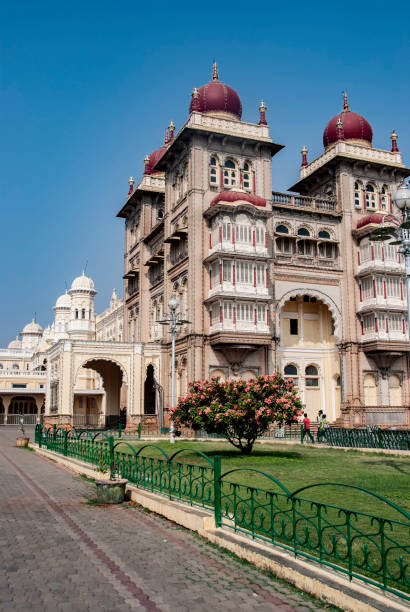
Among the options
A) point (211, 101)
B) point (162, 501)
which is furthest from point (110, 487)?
point (211, 101)

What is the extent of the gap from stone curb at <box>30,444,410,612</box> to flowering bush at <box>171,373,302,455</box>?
22.6 ft

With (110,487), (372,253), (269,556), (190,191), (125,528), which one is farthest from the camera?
(372,253)

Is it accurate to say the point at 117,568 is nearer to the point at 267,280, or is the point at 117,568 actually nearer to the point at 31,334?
the point at 267,280

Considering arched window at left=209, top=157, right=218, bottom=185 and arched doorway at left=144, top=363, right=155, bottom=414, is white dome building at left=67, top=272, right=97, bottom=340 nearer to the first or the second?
arched doorway at left=144, top=363, right=155, bottom=414

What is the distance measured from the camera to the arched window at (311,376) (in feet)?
121

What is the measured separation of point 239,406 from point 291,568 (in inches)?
422

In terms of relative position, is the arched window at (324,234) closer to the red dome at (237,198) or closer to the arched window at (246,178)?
the arched window at (246,178)

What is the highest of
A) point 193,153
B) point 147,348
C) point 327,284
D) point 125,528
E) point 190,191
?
point 193,153

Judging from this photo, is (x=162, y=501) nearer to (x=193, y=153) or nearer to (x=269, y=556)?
(x=269, y=556)

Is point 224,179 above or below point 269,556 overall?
above

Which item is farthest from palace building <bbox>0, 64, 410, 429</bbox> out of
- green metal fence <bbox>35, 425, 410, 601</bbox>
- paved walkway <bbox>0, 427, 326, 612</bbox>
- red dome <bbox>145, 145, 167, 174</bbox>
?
paved walkway <bbox>0, 427, 326, 612</bbox>

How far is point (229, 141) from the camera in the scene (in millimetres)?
35219

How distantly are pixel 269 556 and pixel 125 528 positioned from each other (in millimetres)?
3131

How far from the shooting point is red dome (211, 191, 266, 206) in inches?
1288
